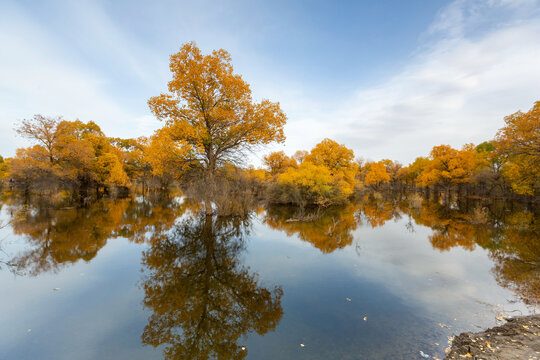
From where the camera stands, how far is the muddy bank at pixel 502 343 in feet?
11.7

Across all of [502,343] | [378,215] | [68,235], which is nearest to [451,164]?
[378,215]

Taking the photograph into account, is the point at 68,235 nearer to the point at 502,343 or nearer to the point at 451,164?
the point at 502,343

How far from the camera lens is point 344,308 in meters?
5.32

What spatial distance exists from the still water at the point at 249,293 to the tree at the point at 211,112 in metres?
6.11

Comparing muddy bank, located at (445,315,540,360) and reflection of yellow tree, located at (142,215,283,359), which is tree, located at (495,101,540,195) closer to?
muddy bank, located at (445,315,540,360)

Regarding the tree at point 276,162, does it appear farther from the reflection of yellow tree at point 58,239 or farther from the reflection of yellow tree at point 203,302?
the reflection of yellow tree at point 203,302

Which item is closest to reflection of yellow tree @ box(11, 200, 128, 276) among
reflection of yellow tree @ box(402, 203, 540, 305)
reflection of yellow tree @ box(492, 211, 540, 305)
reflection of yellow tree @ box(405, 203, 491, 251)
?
reflection of yellow tree @ box(492, 211, 540, 305)

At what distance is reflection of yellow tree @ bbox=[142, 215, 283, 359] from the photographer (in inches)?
160

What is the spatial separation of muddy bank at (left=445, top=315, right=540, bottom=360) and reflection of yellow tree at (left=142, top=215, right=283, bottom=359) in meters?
3.30

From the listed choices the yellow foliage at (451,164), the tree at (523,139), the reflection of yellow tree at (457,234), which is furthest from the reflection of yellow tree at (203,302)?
the yellow foliage at (451,164)

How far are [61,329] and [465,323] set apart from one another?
27.1ft

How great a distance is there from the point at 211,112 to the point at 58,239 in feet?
33.5

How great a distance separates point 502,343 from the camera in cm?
389

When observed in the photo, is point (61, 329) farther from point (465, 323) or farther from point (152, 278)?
point (465, 323)
